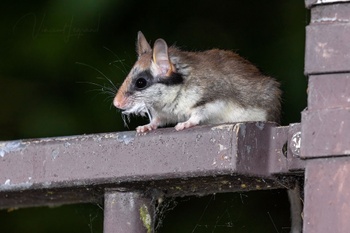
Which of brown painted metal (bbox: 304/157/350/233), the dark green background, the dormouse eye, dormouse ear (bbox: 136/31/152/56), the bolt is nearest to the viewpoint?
brown painted metal (bbox: 304/157/350/233)

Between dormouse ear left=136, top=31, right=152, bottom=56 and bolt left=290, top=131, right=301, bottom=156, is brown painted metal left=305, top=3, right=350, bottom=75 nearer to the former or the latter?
bolt left=290, top=131, right=301, bottom=156

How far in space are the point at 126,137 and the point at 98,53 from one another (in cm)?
307

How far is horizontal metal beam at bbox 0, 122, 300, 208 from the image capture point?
255 centimetres

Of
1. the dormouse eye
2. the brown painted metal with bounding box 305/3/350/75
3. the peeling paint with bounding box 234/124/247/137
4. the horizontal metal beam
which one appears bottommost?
the horizontal metal beam

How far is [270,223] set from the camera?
209 inches

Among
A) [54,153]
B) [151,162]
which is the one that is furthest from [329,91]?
[54,153]

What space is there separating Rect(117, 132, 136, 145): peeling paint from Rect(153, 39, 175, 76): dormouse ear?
131 cm

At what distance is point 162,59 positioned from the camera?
159 inches

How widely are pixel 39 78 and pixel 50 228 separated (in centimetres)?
78

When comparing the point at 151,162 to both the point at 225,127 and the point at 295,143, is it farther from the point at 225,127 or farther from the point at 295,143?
the point at 295,143

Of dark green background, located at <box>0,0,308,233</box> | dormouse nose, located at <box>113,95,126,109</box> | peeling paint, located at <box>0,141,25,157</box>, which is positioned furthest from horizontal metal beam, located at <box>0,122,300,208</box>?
dark green background, located at <box>0,0,308,233</box>

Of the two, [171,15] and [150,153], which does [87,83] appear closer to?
[171,15]

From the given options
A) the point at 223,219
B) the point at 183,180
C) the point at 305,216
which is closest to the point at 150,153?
the point at 183,180

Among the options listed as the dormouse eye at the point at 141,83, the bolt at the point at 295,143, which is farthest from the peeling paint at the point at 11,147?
the dormouse eye at the point at 141,83
